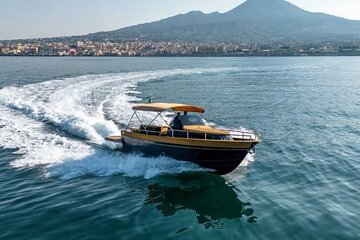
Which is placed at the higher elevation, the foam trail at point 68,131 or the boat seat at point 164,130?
the boat seat at point 164,130

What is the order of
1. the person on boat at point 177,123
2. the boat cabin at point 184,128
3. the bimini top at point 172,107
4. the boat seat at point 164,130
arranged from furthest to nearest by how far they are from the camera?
the bimini top at point 172,107, the boat seat at point 164,130, the person on boat at point 177,123, the boat cabin at point 184,128

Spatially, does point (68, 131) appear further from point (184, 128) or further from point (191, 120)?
point (184, 128)

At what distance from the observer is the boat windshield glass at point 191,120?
2005 centimetres

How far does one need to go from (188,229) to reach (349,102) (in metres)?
31.5

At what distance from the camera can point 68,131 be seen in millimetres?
26203

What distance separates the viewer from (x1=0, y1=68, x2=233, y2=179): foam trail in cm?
1967

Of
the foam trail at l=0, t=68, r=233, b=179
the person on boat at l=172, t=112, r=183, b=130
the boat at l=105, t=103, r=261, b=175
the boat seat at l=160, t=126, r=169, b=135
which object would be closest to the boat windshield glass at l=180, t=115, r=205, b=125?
the boat at l=105, t=103, r=261, b=175

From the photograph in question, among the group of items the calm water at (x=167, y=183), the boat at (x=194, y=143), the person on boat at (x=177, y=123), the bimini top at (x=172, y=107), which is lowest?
the calm water at (x=167, y=183)

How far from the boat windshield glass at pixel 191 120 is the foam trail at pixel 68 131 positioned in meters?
1.95

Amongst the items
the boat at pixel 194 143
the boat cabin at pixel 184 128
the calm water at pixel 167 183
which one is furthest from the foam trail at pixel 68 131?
the boat cabin at pixel 184 128

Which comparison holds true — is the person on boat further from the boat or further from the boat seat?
the boat seat

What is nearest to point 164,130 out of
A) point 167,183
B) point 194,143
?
point 194,143

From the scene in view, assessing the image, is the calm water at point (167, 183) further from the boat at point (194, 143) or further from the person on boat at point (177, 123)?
the person on boat at point (177, 123)

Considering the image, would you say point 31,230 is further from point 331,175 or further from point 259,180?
point 331,175
